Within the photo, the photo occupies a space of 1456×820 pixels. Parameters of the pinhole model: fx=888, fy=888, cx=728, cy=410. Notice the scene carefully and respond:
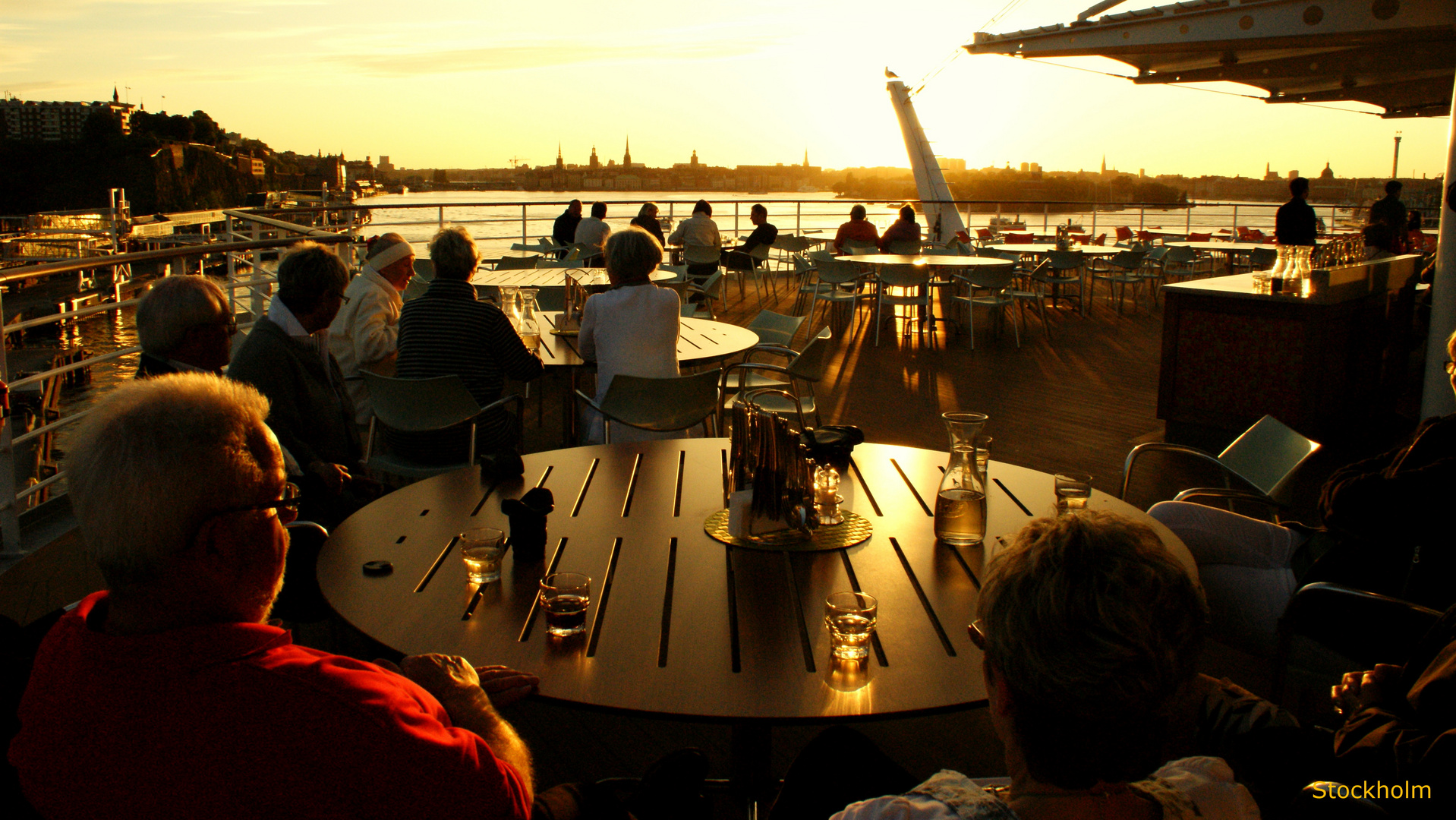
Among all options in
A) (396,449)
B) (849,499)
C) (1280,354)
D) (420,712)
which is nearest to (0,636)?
(420,712)

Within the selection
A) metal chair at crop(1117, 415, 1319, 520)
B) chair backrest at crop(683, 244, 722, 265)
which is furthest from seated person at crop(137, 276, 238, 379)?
chair backrest at crop(683, 244, 722, 265)

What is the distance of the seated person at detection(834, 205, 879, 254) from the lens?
10.2m

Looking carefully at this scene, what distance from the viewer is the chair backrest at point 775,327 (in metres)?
4.59

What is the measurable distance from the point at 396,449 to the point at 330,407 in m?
0.65

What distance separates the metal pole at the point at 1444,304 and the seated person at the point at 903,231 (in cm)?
563

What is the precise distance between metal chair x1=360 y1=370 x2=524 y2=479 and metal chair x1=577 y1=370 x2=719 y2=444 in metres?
0.44

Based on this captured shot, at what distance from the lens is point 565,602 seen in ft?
4.39

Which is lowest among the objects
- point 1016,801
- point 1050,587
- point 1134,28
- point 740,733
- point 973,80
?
point 740,733

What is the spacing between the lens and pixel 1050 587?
0.76 metres

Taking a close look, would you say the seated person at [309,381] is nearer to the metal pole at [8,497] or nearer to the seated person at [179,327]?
the seated person at [179,327]

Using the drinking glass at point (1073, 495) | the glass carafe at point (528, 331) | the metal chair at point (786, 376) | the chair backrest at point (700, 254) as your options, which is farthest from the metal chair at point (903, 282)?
the drinking glass at point (1073, 495)

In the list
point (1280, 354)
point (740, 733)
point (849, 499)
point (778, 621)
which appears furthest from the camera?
point (1280, 354)

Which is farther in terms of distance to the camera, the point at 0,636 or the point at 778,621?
the point at 778,621

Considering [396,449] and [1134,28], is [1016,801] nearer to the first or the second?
[396,449]
